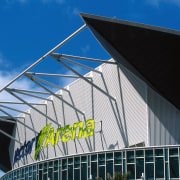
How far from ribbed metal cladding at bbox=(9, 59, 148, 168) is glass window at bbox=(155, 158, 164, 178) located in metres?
5.41

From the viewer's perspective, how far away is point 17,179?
138ft

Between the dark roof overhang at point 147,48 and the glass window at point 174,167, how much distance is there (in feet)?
21.8

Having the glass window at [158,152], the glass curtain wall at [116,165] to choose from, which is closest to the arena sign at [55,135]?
the glass curtain wall at [116,165]

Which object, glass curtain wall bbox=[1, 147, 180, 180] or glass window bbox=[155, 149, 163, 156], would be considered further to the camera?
glass window bbox=[155, 149, 163, 156]

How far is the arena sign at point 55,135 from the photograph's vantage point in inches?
1720

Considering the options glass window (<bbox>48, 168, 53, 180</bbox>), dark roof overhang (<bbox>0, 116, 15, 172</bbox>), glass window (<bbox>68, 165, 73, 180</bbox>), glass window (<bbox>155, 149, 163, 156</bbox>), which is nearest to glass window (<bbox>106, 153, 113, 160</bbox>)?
glass window (<bbox>155, 149, 163, 156</bbox>)

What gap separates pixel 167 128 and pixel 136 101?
3.66 meters

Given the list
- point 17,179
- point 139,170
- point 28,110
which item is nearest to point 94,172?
point 139,170

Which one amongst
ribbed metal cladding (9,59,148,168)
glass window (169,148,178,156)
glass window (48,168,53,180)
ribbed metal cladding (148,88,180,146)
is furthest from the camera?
ribbed metal cladding (9,59,148,168)

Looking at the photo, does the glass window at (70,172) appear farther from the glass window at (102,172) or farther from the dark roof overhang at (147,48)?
the dark roof overhang at (147,48)

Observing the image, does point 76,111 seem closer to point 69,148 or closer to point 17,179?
point 69,148

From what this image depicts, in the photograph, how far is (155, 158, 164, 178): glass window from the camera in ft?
95.0

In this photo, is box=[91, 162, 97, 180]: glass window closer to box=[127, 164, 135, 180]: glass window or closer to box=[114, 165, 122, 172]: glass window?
box=[114, 165, 122, 172]: glass window

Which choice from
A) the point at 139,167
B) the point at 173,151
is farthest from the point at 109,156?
the point at 173,151
